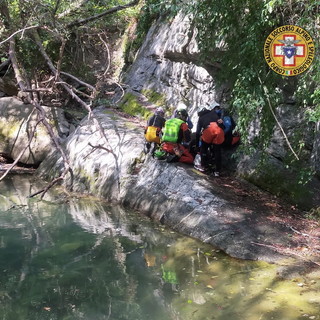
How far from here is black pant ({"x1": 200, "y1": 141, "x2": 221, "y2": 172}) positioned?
29.6 ft

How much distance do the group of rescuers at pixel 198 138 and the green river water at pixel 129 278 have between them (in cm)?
185

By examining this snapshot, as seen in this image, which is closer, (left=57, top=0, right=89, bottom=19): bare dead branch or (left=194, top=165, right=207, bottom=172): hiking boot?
(left=194, top=165, right=207, bottom=172): hiking boot

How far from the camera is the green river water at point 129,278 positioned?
16.6ft

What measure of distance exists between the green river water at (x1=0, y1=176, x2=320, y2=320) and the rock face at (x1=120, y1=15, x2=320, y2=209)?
7.85 ft

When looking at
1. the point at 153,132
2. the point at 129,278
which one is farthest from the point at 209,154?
the point at 129,278

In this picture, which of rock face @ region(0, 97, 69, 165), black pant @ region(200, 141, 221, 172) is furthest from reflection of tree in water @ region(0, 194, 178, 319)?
rock face @ region(0, 97, 69, 165)

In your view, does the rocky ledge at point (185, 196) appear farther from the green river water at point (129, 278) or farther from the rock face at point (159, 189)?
the green river water at point (129, 278)

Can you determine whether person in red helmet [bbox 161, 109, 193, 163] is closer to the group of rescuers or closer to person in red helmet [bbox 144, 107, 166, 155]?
the group of rescuers

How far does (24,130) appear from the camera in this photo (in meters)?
13.2

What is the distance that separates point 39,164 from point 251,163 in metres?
7.11

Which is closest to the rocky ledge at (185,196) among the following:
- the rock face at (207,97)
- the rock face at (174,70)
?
the rock face at (207,97)

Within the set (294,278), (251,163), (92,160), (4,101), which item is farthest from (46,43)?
(294,278)

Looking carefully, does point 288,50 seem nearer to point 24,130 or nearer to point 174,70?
point 174,70

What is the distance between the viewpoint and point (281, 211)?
7.88 m
